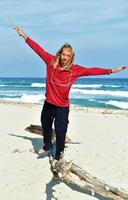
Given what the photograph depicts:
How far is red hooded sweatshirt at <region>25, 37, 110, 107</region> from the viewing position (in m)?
7.50

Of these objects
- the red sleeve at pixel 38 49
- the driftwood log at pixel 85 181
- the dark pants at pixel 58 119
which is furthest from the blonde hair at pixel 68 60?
the driftwood log at pixel 85 181

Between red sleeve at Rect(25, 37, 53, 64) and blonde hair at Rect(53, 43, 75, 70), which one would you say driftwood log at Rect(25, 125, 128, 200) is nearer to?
blonde hair at Rect(53, 43, 75, 70)

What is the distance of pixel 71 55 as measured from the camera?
7.41m

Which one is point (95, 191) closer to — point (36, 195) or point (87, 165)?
point (36, 195)

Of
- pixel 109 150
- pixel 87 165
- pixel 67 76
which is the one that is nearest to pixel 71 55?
pixel 67 76

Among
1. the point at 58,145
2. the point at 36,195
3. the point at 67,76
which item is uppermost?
the point at 67,76

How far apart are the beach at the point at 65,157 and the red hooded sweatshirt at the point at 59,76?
1.09 meters

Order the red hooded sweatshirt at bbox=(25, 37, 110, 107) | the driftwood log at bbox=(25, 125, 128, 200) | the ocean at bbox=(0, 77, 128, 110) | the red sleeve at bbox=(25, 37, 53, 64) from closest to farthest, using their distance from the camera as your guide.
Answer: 1. the driftwood log at bbox=(25, 125, 128, 200)
2. the red hooded sweatshirt at bbox=(25, 37, 110, 107)
3. the red sleeve at bbox=(25, 37, 53, 64)
4. the ocean at bbox=(0, 77, 128, 110)

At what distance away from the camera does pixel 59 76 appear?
754cm

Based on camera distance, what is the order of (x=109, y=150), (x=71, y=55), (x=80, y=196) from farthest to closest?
(x=109, y=150) → (x=71, y=55) → (x=80, y=196)

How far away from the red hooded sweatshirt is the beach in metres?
1.09

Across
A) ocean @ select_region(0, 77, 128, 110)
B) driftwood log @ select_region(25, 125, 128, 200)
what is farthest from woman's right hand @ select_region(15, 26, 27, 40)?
ocean @ select_region(0, 77, 128, 110)

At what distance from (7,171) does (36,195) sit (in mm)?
1109

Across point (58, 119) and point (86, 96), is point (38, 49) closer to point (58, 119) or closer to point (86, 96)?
point (58, 119)
